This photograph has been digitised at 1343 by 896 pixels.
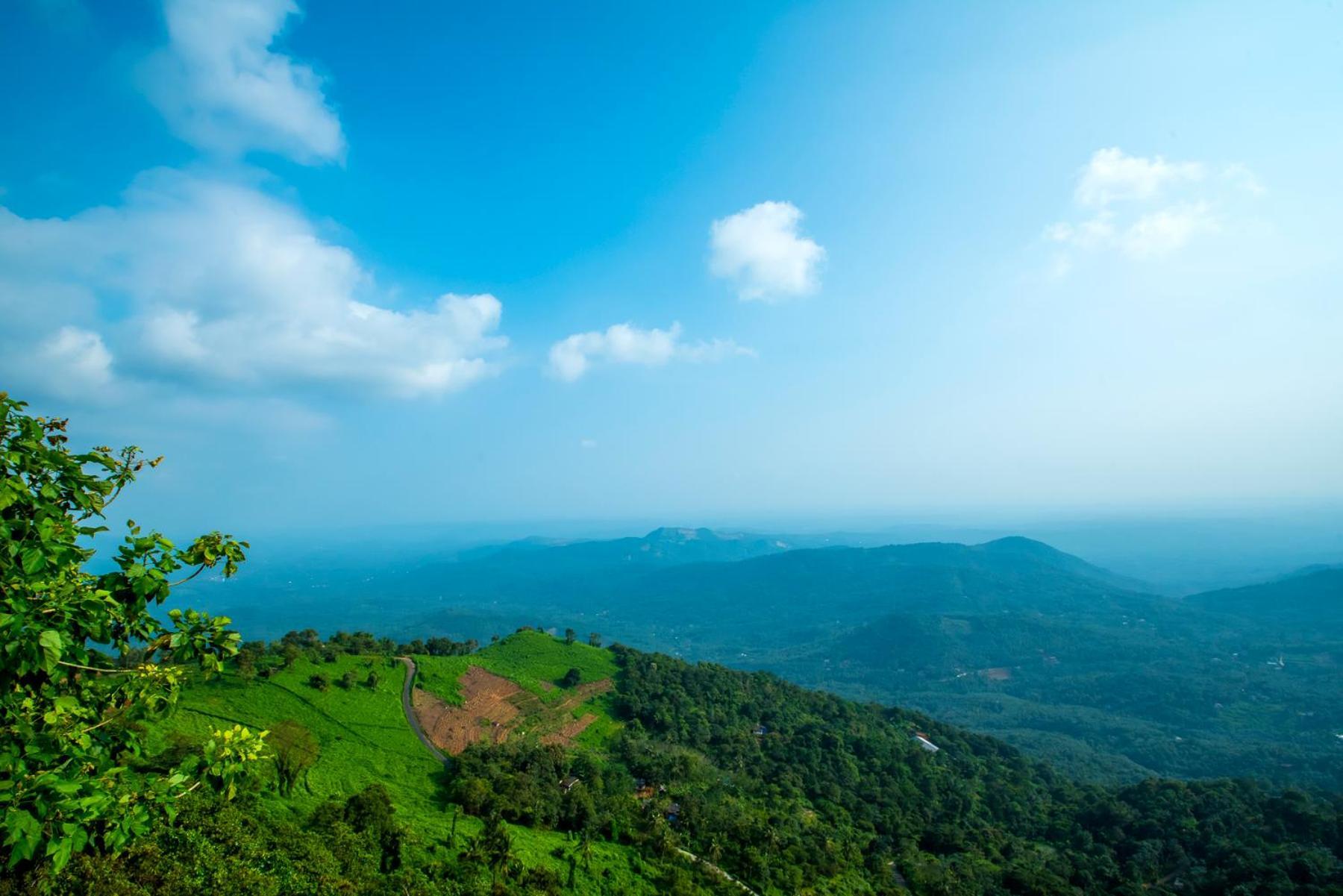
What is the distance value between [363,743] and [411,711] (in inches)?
297

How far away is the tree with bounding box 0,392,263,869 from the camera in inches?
165

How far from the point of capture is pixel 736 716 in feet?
196

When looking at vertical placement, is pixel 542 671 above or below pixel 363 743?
below

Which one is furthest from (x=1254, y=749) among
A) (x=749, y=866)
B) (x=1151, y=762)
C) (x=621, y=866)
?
(x=621, y=866)

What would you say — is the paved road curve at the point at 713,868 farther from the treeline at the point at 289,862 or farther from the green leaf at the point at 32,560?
the green leaf at the point at 32,560

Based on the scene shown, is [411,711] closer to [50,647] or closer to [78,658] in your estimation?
[78,658]

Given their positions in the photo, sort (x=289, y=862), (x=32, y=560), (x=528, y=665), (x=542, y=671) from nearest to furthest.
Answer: (x=32, y=560) < (x=289, y=862) < (x=542, y=671) < (x=528, y=665)

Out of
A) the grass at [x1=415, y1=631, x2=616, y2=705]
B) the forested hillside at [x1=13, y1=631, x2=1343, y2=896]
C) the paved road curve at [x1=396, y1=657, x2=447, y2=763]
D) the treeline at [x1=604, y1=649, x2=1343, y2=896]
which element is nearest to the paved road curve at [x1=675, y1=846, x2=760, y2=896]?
the forested hillside at [x1=13, y1=631, x2=1343, y2=896]

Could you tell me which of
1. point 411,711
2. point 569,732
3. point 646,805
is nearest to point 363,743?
point 411,711

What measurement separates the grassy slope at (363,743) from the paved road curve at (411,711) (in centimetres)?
51

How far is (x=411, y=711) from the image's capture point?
42875 mm

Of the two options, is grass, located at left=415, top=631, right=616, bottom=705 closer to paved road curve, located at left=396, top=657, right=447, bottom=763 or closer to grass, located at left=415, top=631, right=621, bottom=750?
grass, located at left=415, top=631, right=621, bottom=750

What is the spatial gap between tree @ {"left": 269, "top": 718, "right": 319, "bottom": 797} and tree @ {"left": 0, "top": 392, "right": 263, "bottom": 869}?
21.4 metres

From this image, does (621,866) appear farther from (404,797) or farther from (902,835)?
(902,835)
